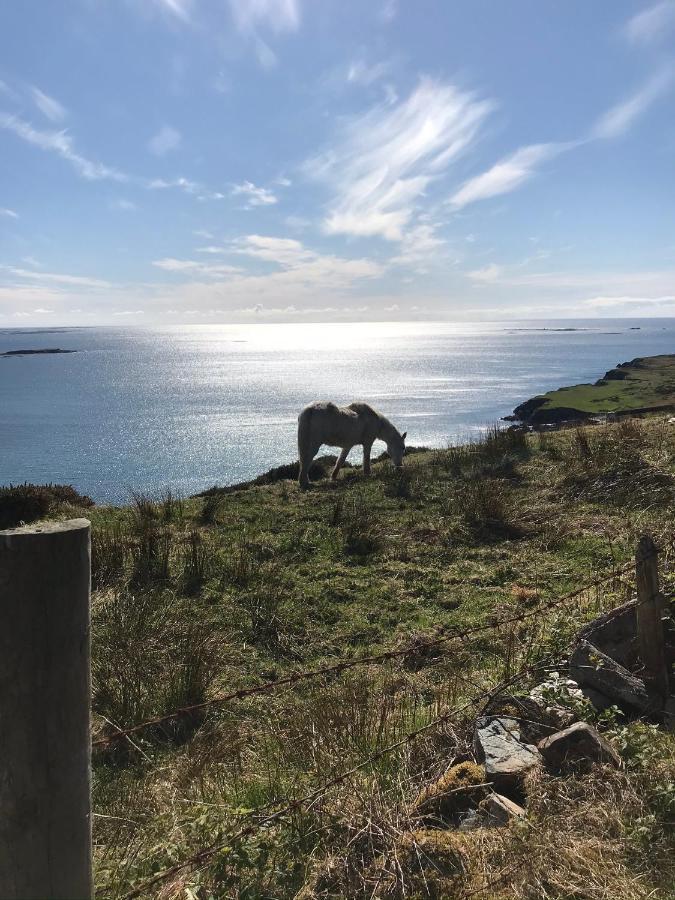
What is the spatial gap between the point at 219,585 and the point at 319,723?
4.00 meters

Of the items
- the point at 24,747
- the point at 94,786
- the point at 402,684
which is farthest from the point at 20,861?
the point at 402,684

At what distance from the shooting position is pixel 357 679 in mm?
5105

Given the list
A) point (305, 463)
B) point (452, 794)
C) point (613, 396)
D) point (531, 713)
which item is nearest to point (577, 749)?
point (531, 713)

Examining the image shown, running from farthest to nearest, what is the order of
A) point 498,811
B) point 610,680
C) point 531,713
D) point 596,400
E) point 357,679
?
point 596,400, point 357,679, point 610,680, point 531,713, point 498,811

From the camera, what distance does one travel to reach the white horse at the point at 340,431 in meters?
15.1

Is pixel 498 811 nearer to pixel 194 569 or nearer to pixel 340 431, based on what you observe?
pixel 194 569

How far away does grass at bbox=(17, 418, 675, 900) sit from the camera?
2729mm

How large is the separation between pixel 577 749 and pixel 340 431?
12.8 m

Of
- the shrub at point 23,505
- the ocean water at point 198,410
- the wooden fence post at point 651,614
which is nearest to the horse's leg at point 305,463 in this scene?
the shrub at point 23,505

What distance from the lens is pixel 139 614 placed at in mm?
5906

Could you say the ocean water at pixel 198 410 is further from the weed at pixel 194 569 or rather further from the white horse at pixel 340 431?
the weed at pixel 194 569

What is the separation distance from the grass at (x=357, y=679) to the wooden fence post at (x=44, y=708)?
0.96 metres

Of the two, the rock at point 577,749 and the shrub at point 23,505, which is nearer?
the rock at point 577,749

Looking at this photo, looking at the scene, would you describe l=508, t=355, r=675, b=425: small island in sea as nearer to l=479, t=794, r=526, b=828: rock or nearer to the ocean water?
the ocean water
